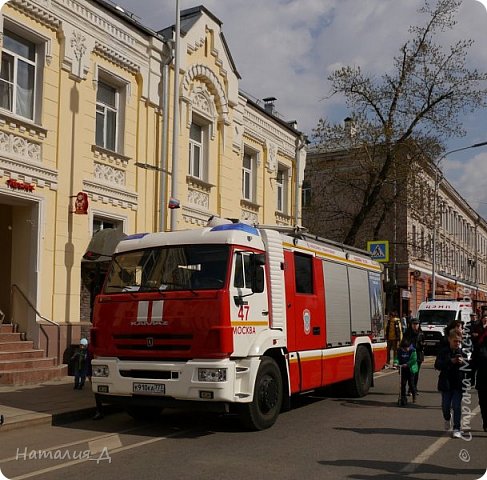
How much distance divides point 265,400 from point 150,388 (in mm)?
1627

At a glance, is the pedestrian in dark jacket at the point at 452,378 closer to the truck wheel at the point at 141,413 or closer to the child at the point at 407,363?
the child at the point at 407,363

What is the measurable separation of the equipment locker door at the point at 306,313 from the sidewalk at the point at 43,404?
346 cm

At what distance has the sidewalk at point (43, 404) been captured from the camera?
361 inches

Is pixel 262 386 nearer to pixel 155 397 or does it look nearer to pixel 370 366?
pixel 155 397

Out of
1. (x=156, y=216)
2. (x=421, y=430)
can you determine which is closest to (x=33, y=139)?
(x=156, y=216)

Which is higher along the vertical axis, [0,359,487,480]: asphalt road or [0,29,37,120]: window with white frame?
[0,29,37,120]: window with white frame

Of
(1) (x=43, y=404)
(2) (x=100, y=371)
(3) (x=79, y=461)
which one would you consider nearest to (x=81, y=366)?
(1) (x=43, y=404)

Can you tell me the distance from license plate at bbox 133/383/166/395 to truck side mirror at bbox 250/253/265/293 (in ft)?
5.99

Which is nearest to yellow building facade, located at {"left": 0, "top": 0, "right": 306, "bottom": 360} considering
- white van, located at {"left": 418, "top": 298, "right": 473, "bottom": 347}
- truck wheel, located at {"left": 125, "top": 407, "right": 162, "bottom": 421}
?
truck wheel, located at {"left": 125, "top": 407, "right": 162, "bottom": 421}

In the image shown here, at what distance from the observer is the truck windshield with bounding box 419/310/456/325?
2898 centimetres

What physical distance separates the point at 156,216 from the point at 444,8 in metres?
13.6

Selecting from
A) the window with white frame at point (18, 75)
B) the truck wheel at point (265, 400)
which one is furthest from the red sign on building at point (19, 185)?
the truck wheel at point (265, 400)

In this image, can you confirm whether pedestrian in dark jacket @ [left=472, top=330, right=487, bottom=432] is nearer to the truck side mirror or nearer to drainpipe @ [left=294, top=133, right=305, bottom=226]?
the truck side mirror

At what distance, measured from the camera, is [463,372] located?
8.73 metres
